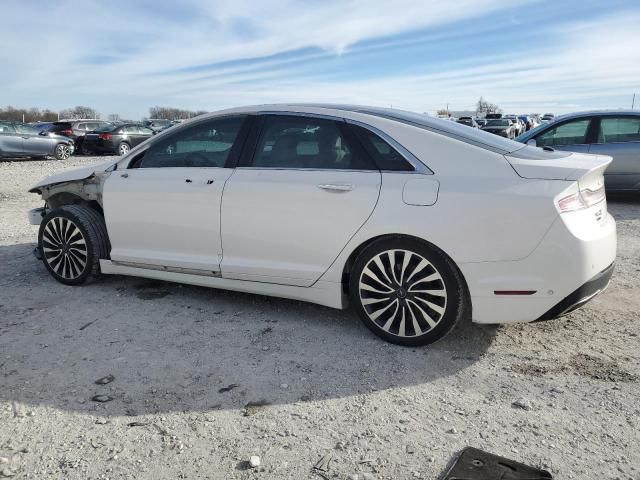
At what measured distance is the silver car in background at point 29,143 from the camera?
19.1 metres

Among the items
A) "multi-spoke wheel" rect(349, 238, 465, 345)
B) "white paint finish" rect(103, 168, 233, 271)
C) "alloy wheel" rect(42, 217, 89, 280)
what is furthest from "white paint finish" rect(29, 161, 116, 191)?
"multi-spoke wheel" rect(349, 238, 465, 345)

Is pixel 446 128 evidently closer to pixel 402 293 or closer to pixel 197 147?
pixel 402 293

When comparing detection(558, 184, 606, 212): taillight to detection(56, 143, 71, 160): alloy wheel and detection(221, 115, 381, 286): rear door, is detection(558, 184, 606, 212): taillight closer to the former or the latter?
detection(221, 115, 381, 286): rear door

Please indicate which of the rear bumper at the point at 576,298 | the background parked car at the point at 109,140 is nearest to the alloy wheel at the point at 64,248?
the rear bumper at the point at 576,298

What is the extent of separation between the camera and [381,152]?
378cm

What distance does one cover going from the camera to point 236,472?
8.17 feet

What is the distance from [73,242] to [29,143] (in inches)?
680

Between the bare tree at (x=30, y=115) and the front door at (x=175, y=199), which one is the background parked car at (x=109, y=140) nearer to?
the front door at (x=175, y=199)

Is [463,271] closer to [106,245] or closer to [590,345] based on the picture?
[590,345]

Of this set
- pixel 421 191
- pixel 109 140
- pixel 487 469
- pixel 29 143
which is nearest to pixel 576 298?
pixel 421 191

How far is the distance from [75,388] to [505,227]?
2.69 meters

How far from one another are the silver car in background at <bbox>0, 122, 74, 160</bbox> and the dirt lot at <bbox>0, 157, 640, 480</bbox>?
16.9 metres

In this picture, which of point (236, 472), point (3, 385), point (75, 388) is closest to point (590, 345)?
point (236, 472)

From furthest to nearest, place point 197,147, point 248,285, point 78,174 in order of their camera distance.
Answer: point 78,174 < point 197,147 < point 248,285
